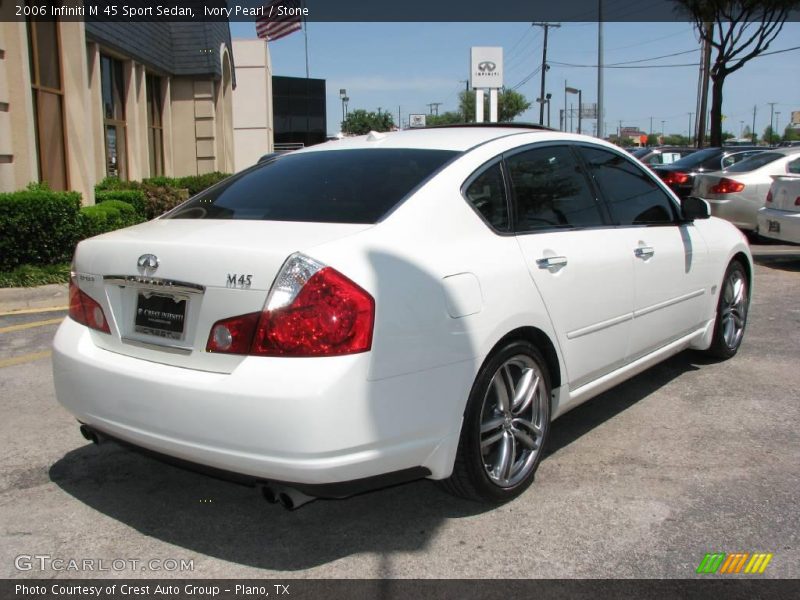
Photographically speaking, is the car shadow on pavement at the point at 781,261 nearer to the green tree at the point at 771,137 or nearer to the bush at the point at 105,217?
the bush at the point at 105,217

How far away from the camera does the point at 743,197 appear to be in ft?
40.3

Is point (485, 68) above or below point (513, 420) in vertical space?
above

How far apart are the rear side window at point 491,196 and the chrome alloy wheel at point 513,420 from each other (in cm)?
63

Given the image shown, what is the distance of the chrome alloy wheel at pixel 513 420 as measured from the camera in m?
3.43

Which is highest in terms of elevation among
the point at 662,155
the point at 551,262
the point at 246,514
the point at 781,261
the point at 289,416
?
the point at 662,155

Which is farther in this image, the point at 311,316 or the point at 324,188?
the point at 324,188

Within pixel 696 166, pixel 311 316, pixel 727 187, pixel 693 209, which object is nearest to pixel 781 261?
pixel 727 187

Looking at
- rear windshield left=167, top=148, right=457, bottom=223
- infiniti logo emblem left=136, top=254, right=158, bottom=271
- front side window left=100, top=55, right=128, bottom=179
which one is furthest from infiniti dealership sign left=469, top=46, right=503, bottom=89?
infiniti logo emblem left=136, top=254, right=158, bottom=271

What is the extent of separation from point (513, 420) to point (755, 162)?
11058 millimetres

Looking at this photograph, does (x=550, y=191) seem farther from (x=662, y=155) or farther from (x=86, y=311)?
(x=662, y=155)

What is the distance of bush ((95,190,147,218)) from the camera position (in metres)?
12.7

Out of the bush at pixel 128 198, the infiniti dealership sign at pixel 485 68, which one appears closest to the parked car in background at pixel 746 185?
the infiniti dealership sign at pixel 485 68

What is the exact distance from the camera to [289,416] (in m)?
2.67

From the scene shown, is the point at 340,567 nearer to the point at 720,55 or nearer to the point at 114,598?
the point at 114,598
